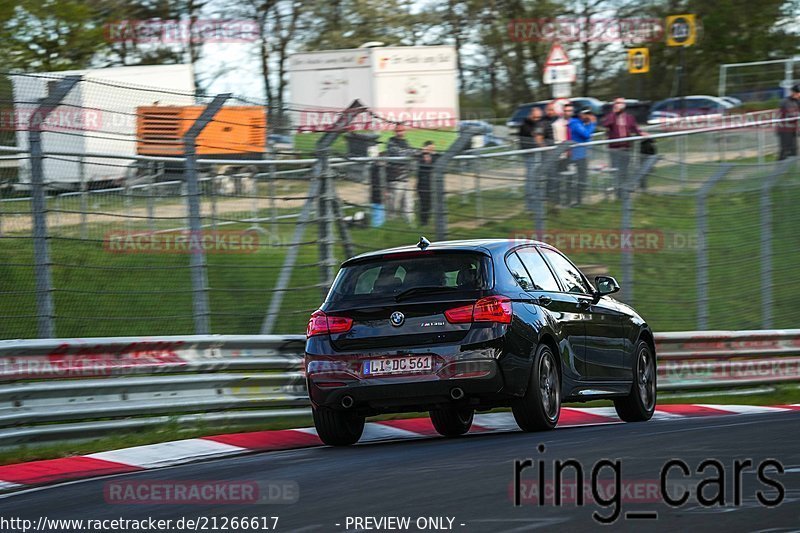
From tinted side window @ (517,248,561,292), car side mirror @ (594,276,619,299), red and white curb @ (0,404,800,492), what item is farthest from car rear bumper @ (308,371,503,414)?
car side mirror @ (594,276,619,299)

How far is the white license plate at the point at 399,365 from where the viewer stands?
9844 millimetres

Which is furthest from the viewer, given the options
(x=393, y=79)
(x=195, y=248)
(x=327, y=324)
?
(x=393, y=79)

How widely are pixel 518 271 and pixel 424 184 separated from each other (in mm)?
3968

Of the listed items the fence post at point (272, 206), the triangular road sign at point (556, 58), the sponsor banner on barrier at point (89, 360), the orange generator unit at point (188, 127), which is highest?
the triangular road sign at point (556, 58)

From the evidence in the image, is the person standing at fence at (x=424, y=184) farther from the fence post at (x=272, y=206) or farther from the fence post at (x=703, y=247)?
the fence post at (x=703, y=247)

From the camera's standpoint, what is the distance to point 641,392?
1238 centimetres

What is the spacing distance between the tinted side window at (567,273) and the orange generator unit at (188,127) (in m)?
2.95

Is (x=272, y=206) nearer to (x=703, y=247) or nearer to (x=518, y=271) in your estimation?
(x=518, y=271)

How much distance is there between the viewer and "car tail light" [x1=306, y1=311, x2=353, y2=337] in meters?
10.1

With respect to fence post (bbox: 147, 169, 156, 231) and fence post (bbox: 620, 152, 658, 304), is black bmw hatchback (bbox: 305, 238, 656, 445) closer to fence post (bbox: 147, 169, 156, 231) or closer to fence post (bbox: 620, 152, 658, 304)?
fence post (bbox: 147, 169, 156, 231)

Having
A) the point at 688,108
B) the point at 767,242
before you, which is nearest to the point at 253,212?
the point at 767,242

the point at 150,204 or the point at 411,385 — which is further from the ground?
the point at 150,204

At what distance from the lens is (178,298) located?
12.5 metres

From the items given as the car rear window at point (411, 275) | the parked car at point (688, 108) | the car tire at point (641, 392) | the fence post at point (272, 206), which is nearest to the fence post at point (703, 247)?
the car tire at point (641, 392)
